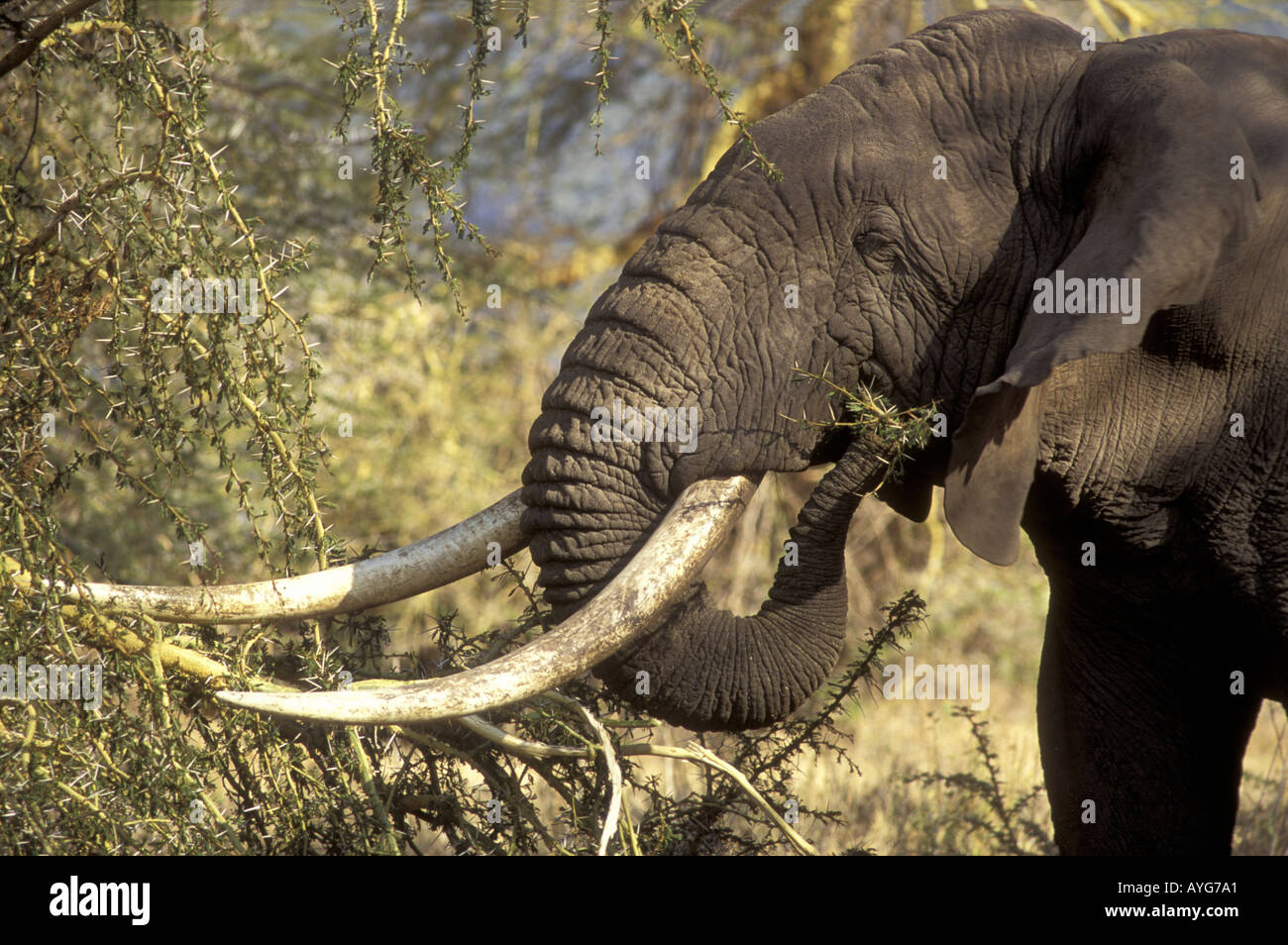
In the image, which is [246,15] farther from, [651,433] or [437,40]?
[651,433]

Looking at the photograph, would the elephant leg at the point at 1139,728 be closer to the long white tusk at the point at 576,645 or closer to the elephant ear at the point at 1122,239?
the elephant ear at the point at 1122,239

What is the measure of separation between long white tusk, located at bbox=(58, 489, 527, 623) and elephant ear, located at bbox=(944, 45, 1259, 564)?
125cm

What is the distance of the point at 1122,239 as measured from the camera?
117 inches

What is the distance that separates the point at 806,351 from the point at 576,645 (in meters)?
0.96

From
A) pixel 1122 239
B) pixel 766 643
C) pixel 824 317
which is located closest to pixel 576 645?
pixel 766 643

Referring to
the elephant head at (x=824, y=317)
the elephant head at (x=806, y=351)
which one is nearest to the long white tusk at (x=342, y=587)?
the elephant head at (x=806, y=351)

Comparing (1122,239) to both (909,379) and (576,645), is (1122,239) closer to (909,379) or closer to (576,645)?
(909,379)

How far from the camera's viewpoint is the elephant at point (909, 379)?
316 cm

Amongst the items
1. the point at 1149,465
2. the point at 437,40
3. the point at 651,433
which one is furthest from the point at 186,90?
the point at 437,40

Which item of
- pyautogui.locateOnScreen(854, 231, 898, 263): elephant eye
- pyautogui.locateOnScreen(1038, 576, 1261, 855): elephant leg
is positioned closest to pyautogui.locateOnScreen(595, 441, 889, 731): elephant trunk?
pyautogui.locateOnScreen(854, 231, 898, 263): elephant eye

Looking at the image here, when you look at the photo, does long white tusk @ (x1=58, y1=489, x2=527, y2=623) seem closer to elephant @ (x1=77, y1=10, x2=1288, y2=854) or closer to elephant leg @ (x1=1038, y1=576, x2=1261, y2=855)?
elephant @ (x1=77, y1=10, x2=1288, y2=854)

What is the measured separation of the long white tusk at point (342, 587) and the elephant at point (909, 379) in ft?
0.03

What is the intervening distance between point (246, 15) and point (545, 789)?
652cm

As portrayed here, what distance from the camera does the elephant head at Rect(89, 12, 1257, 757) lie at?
316cm
